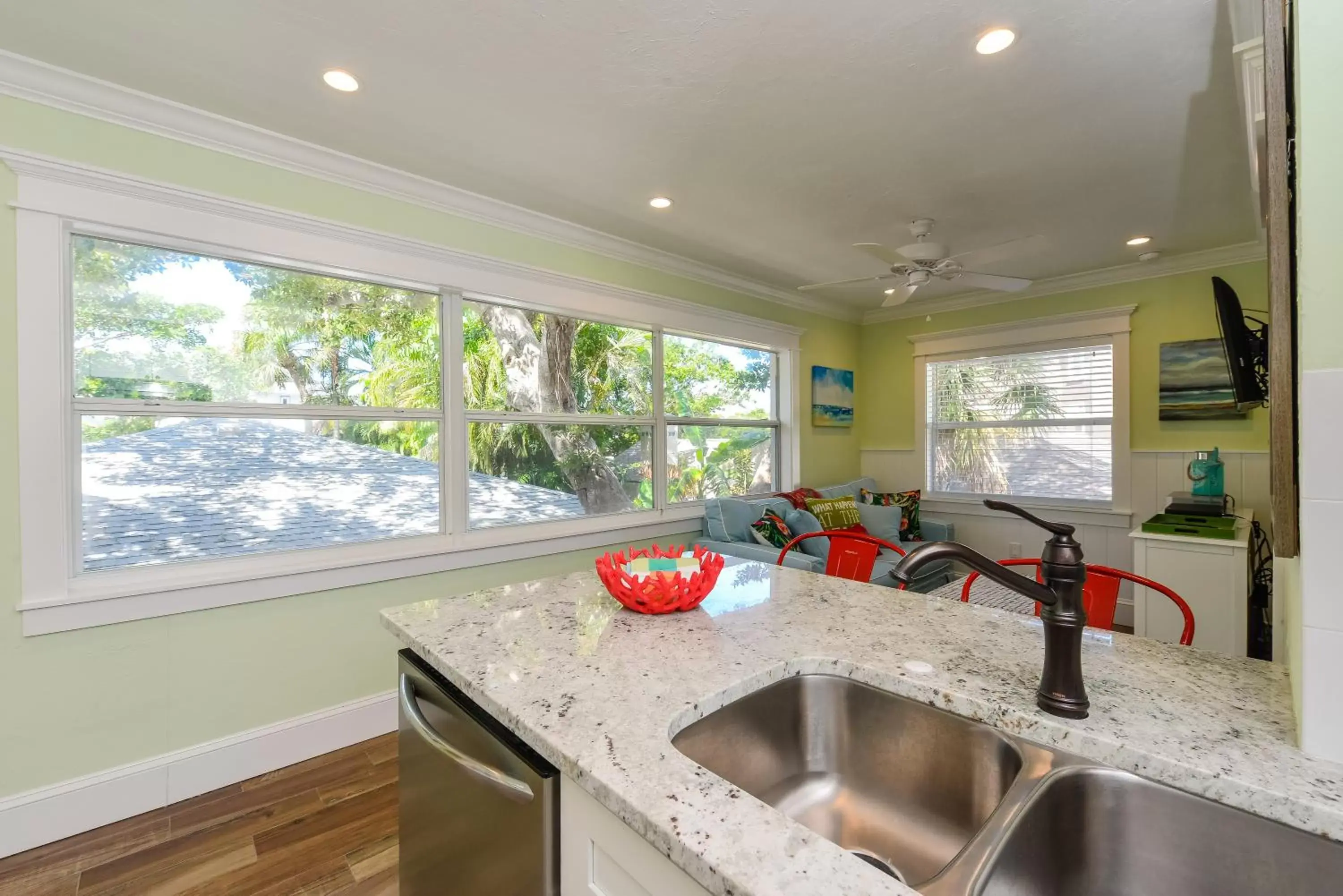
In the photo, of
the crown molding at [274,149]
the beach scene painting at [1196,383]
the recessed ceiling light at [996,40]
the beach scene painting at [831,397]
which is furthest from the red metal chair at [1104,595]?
the beach scene painting at [831,397]

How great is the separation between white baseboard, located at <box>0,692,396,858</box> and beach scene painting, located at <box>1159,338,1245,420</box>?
5111mm

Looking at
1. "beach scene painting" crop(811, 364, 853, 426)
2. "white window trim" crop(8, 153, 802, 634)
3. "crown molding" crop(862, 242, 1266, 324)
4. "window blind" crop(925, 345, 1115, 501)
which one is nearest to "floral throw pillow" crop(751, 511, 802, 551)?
"white window trim" crop(8, 153, 802, 634)

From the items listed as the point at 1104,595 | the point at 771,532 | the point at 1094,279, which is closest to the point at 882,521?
the point at 771,532

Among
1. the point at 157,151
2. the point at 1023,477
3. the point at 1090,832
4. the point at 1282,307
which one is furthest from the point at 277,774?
the point at 1023,477

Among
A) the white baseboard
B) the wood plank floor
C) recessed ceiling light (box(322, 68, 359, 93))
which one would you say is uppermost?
recessed ceiling light (box(322, 68, 359, 93))

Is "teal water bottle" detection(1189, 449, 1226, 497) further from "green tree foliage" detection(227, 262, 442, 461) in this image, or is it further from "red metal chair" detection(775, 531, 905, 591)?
"green tree foliage" detection(227, 262, 442, 461)

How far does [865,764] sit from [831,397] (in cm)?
446

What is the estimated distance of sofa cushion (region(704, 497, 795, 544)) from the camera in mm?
3832

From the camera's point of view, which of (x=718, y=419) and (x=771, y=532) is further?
(x=718, y=419)

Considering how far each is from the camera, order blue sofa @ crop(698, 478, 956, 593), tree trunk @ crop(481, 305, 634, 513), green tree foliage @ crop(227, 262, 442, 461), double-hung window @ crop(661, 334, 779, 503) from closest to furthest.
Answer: green tree foliage @ crop(227, 262, 442, 461) < tree trunk @ crop(481, 305, 634, 513) < blue sofa @ crop(698, 478, 956, 593) < double-hung window @ crop(661, 334, 779, 503)

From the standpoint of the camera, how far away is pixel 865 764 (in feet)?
3.39

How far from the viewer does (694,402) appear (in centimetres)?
424

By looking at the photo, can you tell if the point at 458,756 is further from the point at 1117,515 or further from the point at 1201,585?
the point at 1117,515

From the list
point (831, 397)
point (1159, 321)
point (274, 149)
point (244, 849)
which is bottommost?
point (244, 849)
